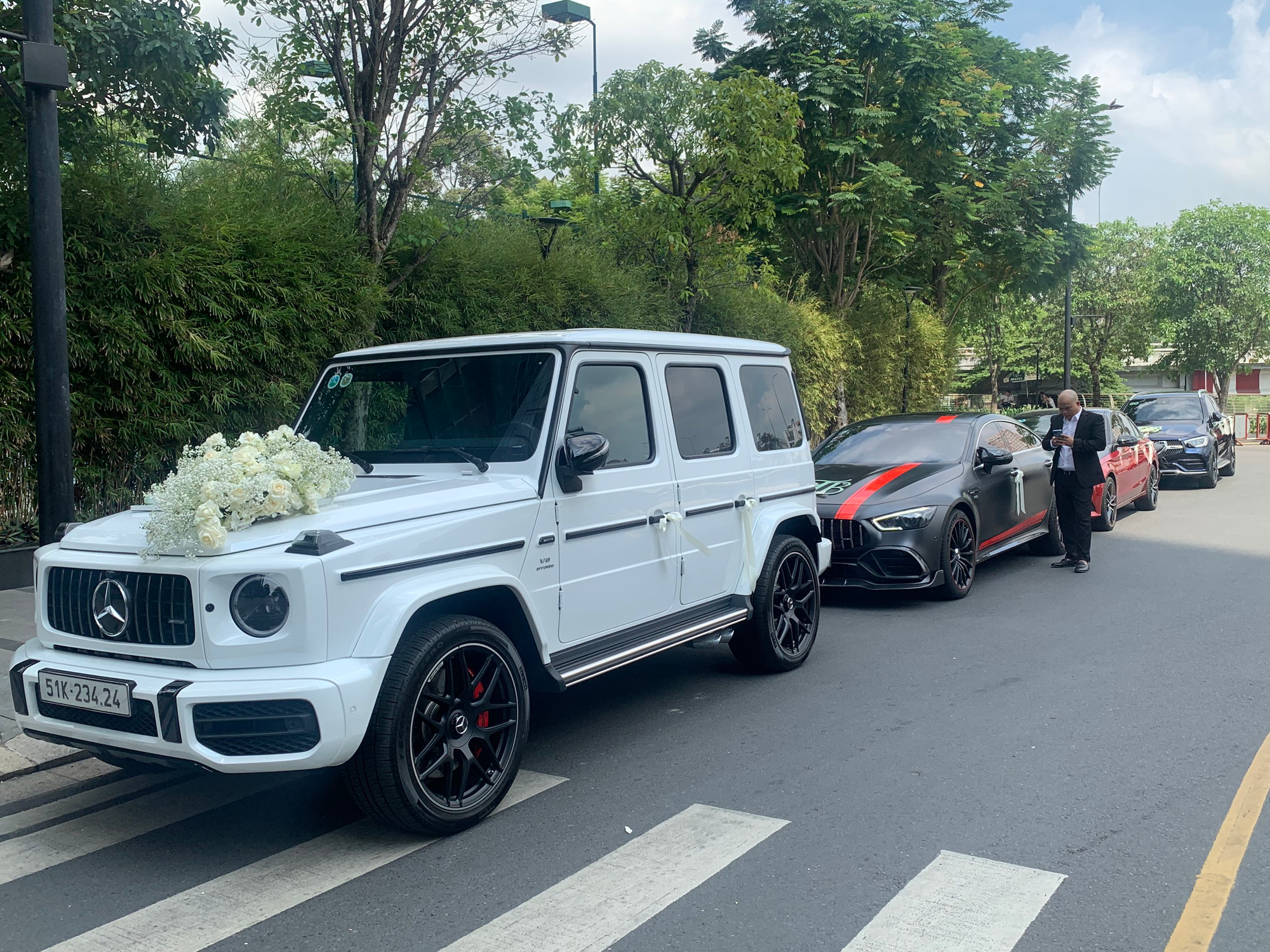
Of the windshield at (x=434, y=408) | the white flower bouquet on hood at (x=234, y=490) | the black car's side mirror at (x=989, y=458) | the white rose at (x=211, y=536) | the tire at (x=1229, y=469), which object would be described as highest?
the windshield at (x=434, y=408)

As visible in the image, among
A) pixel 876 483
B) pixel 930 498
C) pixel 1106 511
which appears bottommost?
pixel 1106 511

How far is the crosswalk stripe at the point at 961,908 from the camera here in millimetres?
3363

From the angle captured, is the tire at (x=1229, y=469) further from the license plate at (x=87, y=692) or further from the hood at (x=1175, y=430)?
the license plate at (x=87, y=692)

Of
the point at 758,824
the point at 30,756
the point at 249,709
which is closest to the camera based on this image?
the point at 249,709

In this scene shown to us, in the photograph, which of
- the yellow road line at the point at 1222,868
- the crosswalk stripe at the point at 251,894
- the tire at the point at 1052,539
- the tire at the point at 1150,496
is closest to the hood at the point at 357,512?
the crosswalk stripe at the point at 251,894

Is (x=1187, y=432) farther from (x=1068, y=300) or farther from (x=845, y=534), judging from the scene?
(x=845, y=534)

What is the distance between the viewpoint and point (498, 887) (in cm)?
383

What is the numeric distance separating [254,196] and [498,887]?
8.23 m

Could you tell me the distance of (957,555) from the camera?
9.27 m

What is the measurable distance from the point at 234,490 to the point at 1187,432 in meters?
18.8

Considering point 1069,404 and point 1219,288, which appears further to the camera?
point 1219,288

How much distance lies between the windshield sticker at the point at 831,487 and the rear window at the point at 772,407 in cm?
223

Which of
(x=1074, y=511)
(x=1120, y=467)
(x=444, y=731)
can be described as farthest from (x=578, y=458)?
(x=1120, y=467)

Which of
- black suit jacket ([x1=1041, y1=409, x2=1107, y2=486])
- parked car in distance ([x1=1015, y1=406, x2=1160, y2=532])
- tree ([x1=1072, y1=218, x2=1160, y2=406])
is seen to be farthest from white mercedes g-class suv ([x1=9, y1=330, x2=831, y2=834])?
tree ([x1=1072, y1=218, x2=1160, y2=406])
